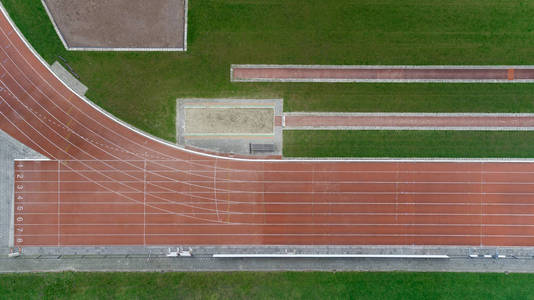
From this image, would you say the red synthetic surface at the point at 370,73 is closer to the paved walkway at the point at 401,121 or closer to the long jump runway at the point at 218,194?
the paved walkway at the point at 401,121

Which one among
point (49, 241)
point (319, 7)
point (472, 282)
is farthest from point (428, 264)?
point (49, 241)

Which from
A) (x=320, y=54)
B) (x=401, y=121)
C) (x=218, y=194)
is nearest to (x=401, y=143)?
(x=401, y=121)

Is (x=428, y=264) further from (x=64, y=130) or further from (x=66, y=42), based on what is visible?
(x=66, y=42)

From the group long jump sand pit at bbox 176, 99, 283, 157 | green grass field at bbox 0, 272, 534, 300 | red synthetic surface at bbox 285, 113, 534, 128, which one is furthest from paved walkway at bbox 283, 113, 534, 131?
green grass field at bbox 0, 272, 534, 300

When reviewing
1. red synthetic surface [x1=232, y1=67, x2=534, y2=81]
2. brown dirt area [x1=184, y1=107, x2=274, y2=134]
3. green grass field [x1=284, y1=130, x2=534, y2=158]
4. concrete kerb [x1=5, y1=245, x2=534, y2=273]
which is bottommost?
concrete kerb [x1=5, y1=245, x2=534, y2=273]

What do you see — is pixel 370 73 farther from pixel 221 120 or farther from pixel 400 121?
pixel 221 120

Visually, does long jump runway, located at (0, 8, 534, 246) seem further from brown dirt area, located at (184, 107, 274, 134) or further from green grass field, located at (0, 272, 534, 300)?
green grass field, located at (0, 272, 534, 300)
